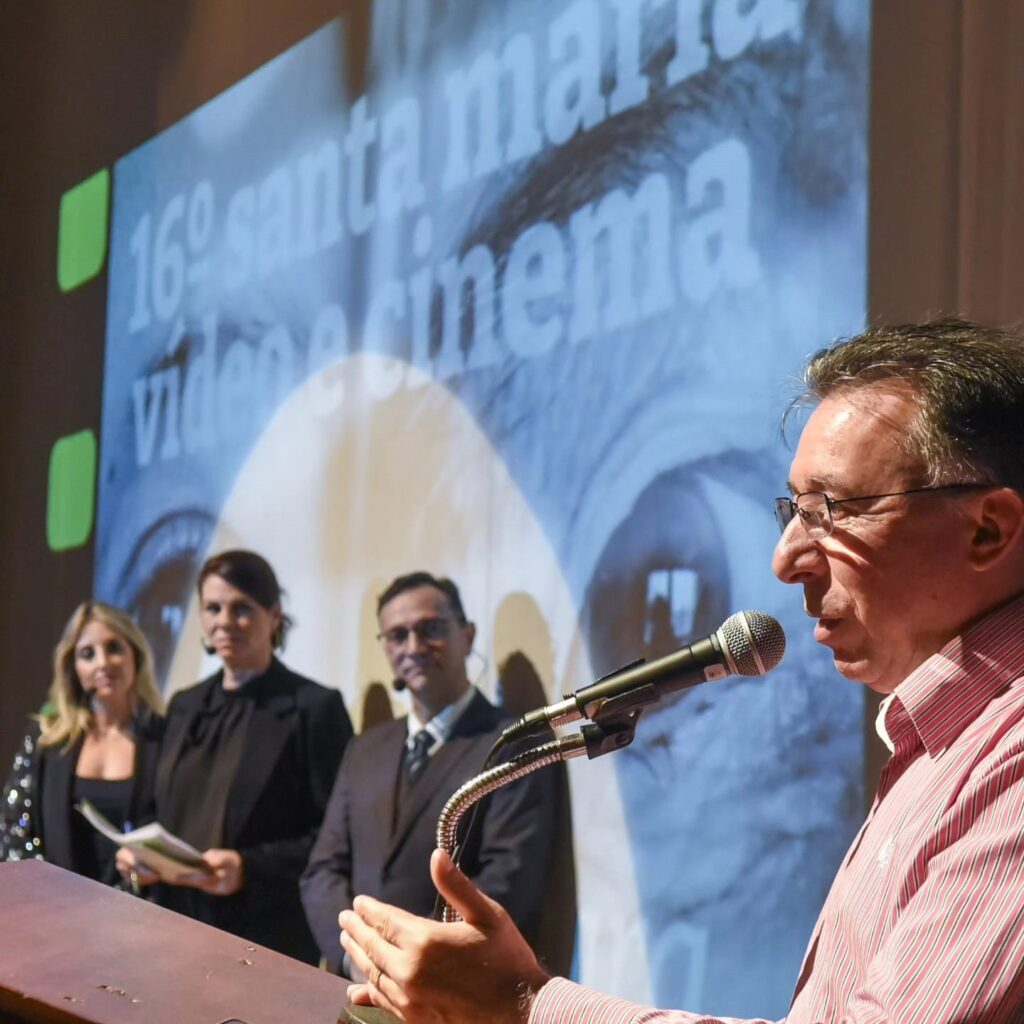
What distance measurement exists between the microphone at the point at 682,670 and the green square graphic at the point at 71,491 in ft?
16.9

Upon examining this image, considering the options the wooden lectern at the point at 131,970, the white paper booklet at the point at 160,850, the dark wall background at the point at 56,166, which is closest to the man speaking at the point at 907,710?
the wooden lectern at the point at 131,970

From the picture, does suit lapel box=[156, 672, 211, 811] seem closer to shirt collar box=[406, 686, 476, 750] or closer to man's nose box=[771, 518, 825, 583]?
shirt collar box=[406, 686, 476, 750]

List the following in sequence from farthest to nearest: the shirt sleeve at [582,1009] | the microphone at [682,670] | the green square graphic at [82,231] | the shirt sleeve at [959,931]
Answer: the green square graphic at [82,231] → the microphone at [682,670] → the shirt sleeve at [582,1009] → the shirt sleeve at [959,931]

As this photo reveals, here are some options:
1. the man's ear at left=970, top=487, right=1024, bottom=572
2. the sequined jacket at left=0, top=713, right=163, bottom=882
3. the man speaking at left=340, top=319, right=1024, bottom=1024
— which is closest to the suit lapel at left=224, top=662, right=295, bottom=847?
the sequined jacket at left=0, top=713, right=163, bottom=882

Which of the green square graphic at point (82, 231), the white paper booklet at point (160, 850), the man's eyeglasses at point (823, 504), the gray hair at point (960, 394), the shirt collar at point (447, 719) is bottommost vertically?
the white paper booklet at point (160, 850)

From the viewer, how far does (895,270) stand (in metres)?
3.28

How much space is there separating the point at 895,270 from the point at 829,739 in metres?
1.07

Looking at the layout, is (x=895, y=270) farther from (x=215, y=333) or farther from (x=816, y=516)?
(x=215, y=333)

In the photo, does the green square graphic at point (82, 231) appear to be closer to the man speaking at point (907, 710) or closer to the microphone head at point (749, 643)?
the man speaking at point (907, 710)

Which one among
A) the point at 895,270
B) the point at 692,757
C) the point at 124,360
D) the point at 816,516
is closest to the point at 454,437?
the point at 692,757

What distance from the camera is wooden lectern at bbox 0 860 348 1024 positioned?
1.42 metres

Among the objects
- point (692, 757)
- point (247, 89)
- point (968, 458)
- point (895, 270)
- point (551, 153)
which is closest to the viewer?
point (968, 458)

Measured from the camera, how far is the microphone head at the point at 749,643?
1.52 meters

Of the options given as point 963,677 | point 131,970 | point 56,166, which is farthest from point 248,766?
point 963,677
